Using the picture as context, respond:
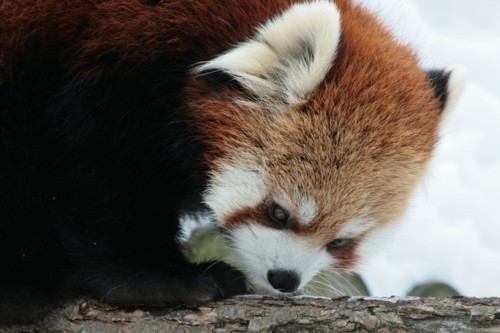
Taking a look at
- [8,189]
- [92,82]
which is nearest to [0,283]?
[8,189]

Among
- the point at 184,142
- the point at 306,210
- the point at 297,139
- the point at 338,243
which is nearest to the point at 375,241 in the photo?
the point at 338,243

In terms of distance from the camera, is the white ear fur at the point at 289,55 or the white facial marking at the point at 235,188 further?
the white facial marking at the point at 235,188

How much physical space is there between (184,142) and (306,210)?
25.8 inches

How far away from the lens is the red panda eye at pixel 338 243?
123 inches

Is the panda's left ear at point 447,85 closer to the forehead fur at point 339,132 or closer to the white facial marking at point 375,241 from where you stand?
the forehead fur at point 339,132

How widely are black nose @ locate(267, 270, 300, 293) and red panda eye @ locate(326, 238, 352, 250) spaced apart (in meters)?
0.27

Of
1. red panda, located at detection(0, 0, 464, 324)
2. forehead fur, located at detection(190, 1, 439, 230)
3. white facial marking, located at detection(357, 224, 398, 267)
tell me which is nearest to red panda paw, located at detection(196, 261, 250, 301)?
red panda, located at detection(0, 0, 464, 324)

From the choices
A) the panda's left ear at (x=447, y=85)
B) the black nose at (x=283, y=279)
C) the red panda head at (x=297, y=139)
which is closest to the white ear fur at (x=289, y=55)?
the red panda head at (x=297, y=139)

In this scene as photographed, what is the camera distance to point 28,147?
9.97 ft

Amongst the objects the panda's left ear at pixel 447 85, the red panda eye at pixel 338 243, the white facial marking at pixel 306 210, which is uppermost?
the panda's left ear at pixel 447 85

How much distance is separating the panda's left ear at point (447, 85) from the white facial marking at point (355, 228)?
2.51 ft

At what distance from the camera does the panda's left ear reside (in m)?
3.45

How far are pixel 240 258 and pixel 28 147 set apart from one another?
3.57 feet

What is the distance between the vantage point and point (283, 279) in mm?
2951
